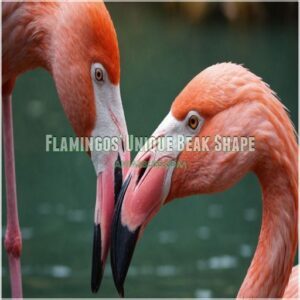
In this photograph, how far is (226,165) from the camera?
3.09 metres

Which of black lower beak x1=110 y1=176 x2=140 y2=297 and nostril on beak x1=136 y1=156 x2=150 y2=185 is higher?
nostril on beak x1=136 y1=156 x2=150 y2=185

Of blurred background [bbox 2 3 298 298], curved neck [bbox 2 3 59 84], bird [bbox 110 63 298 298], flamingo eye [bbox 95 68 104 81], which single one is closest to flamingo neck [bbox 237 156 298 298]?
bird [bbox 110 63 298 298]

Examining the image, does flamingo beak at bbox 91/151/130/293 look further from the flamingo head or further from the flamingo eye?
the flamingo eye

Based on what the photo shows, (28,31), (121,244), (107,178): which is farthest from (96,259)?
(28,31)

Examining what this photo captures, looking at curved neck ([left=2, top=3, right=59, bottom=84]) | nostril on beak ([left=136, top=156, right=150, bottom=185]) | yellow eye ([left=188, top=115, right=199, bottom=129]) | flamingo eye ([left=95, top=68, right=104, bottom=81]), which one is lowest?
nostril on beak ([left=136, top=156, right=150, bottom=185])

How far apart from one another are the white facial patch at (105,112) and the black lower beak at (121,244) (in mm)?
553

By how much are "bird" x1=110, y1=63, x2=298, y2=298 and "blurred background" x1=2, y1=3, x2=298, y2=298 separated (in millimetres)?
2824

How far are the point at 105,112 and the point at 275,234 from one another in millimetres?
1003

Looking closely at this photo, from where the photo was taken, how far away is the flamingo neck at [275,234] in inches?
121

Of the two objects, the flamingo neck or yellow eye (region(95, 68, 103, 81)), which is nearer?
the flamingo neck

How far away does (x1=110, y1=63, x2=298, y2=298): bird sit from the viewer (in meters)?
3.03

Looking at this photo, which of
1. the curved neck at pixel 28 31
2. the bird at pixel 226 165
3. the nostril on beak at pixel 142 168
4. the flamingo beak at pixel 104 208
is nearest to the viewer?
the bird at pixel 226 165

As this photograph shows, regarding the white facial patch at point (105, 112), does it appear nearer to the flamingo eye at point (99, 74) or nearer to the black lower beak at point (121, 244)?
the flamingo eye at point (99, 74)

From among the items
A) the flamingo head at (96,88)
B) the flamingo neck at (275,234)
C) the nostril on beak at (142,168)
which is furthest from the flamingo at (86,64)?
the flamingo neck at (275,234)
